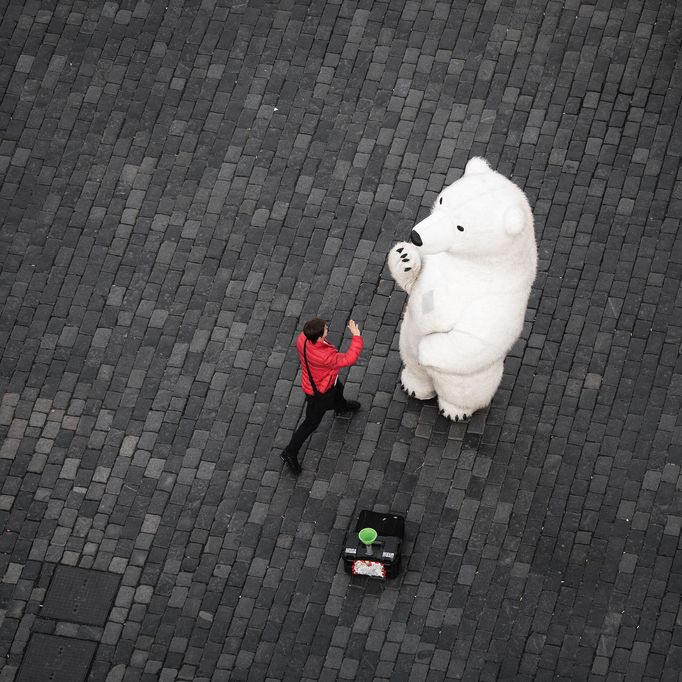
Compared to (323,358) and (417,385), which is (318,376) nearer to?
(323,358)

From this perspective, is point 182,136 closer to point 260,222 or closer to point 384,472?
point 260,222

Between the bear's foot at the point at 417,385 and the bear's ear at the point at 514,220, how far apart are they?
7.32ft

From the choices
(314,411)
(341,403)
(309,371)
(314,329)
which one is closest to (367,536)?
(314,411)

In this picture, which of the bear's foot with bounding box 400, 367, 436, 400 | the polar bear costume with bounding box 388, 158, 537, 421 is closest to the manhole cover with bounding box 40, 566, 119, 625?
the bear's foot with bounding box 400, 367, 436, 400

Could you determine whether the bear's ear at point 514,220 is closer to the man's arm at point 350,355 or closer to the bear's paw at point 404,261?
the bear's paw at point 404,261

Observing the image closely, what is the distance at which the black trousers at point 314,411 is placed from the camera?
1032cm

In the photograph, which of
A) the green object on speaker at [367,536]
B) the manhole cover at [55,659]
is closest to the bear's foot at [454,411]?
the green object on speaker at [367,536]

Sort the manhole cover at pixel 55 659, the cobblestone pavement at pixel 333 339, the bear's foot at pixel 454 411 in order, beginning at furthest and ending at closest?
the bear's foot at pixel 454 411 < the cobblestone pavement at pixel 333 339 < the manhole cover at pixel 55 659

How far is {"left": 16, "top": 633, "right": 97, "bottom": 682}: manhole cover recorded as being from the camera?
10.1 m

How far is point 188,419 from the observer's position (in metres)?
11.1

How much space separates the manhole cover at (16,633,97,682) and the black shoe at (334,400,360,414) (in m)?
3.00

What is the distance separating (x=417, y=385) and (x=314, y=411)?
3.45 ft

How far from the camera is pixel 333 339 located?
37.5 feet

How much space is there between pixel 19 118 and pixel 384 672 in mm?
7020
